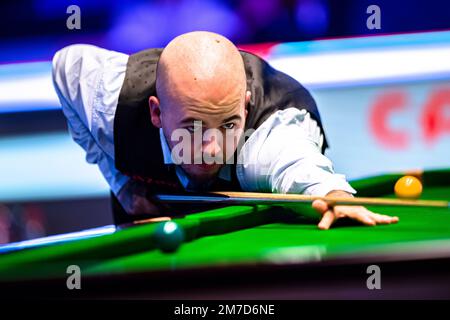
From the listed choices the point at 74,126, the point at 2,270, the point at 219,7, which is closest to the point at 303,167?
the point at 2,270

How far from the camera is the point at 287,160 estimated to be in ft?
7.72

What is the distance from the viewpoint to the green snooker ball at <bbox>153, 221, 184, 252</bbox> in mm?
1828

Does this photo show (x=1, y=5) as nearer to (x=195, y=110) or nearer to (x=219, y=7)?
(x=219, y=7)

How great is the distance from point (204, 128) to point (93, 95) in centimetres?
70

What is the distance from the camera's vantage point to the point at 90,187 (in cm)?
505

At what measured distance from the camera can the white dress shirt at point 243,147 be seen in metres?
2.32

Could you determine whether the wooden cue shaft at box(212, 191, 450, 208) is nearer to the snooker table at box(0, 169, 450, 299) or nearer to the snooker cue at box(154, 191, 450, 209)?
the snooker cue at box(154, 191, 450, 209)

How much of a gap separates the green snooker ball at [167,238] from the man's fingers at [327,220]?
1.53 feet

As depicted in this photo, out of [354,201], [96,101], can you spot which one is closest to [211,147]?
[354,201]

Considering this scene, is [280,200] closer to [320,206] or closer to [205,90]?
[320,206]

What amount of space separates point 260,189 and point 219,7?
2.17 metres

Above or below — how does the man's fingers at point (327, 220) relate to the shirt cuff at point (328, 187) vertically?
below
